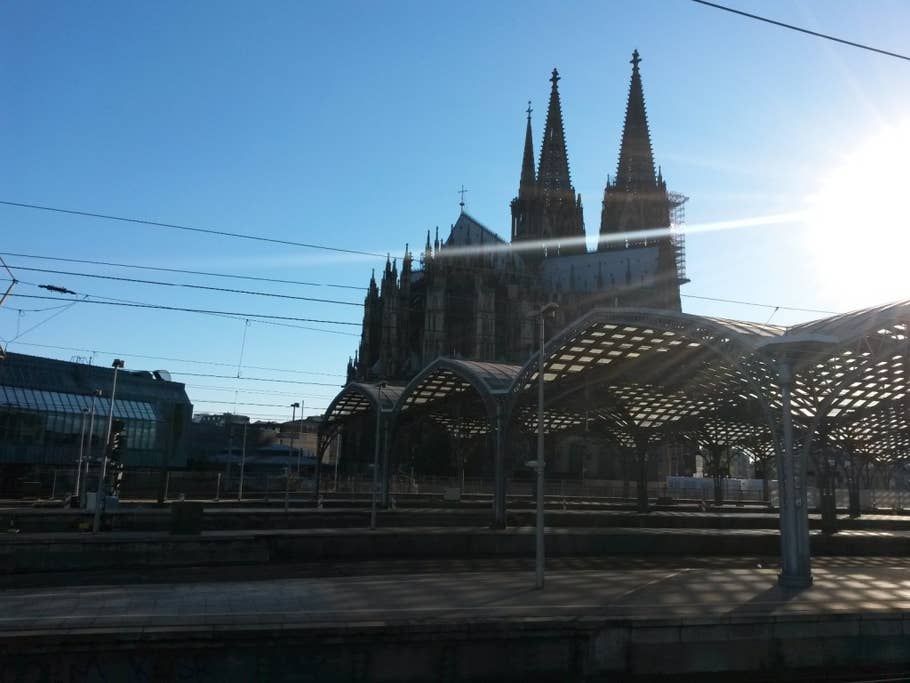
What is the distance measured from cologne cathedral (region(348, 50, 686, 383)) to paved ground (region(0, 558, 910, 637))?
51.2 m

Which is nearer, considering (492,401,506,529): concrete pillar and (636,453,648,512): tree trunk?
(492,401,506,529): concrete pillar

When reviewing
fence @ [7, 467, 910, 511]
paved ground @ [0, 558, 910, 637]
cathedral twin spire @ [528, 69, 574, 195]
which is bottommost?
paved ground @ [0, 558, 910, 637]

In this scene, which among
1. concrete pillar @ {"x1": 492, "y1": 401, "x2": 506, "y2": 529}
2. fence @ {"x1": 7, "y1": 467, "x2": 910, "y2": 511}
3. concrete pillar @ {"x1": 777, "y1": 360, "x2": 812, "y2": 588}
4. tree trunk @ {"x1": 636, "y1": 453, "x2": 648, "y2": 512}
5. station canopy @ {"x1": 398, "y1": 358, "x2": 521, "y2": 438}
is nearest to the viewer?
concrete pillar @ {"x1": 777, "y1": 360, "x2": 812, "y2": 588}

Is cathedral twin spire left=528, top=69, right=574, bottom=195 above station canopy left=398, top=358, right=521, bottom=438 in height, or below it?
above

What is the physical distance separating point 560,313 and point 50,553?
2889 inches

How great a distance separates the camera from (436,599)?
47.6 ft

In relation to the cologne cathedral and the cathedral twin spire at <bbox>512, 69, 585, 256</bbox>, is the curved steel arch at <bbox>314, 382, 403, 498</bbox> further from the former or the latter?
the cathedral twin spire at <bbox>512, 69, 585, 256</bbox>

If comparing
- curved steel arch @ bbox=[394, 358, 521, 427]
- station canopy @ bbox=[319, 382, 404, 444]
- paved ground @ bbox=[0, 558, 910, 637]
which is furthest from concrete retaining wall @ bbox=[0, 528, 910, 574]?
station canopy @ bbox=[319, 382, 404, 444]

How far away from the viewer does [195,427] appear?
98375mm

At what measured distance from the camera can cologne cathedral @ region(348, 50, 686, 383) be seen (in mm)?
82375

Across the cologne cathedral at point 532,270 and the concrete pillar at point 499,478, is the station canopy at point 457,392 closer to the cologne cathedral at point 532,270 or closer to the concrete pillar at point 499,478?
the concrete pillar at point 499,478

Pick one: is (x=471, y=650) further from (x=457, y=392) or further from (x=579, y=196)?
(x=579, y=196)

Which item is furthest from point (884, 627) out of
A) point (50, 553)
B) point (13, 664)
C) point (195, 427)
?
point (195, 427)

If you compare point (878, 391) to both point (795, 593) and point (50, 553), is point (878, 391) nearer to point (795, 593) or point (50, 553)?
point (795, 593)
